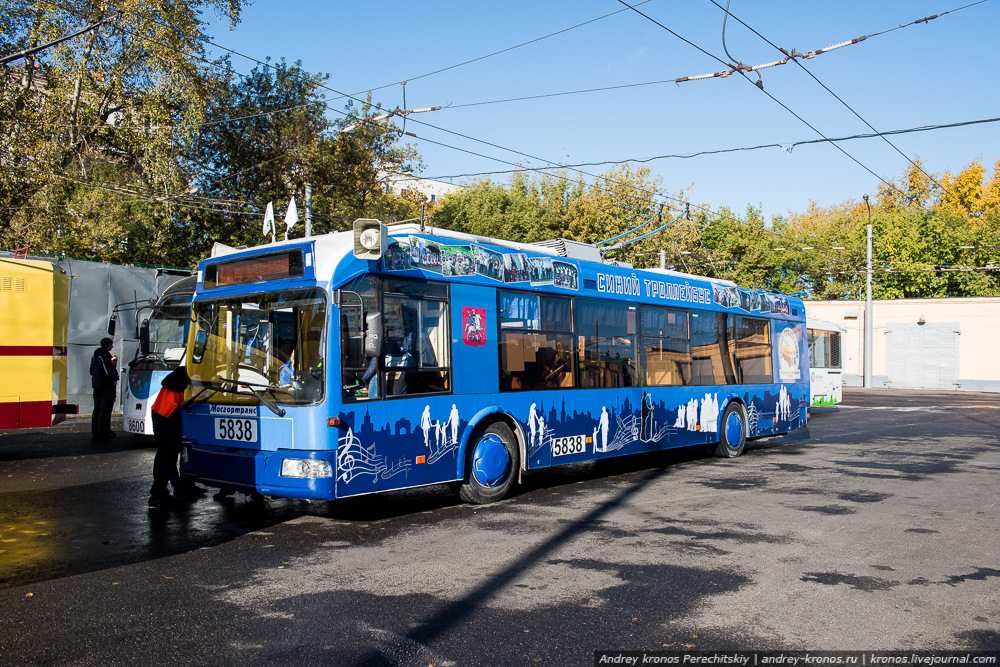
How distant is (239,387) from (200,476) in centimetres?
117

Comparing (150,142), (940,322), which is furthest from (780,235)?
(150,142)

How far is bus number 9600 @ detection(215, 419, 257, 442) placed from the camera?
794 centimetres

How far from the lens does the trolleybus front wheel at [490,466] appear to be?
9.23 m

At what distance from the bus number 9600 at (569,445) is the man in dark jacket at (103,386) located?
10406mm

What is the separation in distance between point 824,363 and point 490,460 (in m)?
18.8

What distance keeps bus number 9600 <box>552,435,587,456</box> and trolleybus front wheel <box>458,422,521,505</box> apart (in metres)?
0.73

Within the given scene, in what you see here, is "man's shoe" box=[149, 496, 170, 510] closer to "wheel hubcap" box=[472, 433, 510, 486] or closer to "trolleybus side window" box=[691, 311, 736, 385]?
"wheel hubcap" box=[472, 433, 510, 486]

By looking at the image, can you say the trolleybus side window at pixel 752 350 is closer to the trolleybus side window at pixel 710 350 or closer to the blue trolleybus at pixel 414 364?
the trolleybus side window at pixel 710 350

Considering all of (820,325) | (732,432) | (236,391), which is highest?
(820,325)

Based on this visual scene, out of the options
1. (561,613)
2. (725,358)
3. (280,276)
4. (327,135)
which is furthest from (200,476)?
(327,135)

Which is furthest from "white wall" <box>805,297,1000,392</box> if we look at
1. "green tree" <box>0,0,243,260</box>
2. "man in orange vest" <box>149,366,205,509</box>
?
"man in orange vest" <box>149,366,205,509</box>

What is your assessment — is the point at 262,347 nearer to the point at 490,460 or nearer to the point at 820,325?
the point at 490,460

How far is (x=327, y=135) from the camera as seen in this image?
27.1 meters

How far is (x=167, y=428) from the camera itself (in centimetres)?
897
